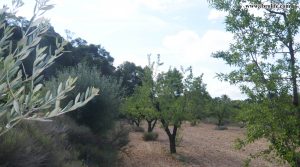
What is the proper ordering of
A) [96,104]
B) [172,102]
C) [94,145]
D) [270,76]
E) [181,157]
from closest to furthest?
1. [270,76]
2. [94,145]
3. [96,104]
4. [181,157]
5. [172,102]

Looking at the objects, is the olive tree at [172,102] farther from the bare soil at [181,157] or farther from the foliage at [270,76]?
the foliage at [270,76]

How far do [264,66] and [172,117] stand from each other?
45.8ft

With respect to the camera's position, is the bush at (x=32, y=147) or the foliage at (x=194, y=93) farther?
the foliage at (x=194, y=93)

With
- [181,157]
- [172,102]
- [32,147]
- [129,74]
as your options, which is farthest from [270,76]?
[129,74]

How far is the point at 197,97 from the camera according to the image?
23.0 metres

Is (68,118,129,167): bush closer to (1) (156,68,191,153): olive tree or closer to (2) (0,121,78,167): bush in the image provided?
(2) (0,121,78,167): bush

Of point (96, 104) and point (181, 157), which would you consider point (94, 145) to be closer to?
point (96, 104)

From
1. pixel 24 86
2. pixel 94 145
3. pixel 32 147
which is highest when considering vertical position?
pixel 24 86

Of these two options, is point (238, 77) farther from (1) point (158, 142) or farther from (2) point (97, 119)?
(1) point (158, 142)

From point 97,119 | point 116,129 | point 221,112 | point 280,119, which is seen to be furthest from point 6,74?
point 221,112

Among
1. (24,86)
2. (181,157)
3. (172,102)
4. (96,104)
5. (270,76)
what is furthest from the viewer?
(172,102)

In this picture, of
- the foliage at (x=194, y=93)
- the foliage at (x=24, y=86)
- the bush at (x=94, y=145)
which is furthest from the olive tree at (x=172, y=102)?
the foliage at (x=24, y=86)

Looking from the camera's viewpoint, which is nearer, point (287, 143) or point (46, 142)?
point (287, 143)

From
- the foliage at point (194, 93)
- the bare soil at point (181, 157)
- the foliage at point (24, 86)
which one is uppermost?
the foliage at point (194, 93)
